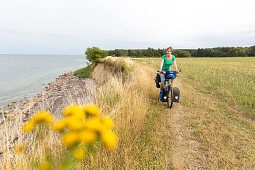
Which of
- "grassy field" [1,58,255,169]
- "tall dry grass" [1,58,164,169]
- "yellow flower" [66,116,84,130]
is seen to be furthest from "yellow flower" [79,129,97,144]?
"grassy field" [1,58,255,169]

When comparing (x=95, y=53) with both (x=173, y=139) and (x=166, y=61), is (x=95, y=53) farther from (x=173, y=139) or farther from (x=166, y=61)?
(x=173, y=139)

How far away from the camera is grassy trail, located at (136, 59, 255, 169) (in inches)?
96.5

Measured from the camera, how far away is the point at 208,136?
10.4 ft

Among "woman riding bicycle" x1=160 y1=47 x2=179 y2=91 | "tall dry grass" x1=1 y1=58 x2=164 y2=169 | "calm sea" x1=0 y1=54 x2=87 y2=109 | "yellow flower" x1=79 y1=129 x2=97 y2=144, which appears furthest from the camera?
"calm sea" x1=0 y1=54 x2=87 y2=109

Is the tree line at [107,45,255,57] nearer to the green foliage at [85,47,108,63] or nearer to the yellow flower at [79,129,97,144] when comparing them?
the green foliage at [85,47,108,63]

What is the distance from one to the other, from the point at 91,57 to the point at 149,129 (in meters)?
18.5

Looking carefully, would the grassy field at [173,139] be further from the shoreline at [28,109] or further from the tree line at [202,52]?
the tree line at [202,52]

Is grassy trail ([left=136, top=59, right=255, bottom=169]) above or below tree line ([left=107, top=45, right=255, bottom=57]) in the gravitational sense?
below

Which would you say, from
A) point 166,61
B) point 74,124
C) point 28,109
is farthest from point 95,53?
point 74,124

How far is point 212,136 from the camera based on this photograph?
3156 mm

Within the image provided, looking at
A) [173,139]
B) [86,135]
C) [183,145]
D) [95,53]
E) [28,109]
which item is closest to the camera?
[86,135]

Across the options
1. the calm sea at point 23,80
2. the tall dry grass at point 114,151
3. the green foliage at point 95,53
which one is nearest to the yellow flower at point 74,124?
the tall dry grass at point 114,151

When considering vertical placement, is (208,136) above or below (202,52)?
below

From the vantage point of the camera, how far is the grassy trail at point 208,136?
2451mm
